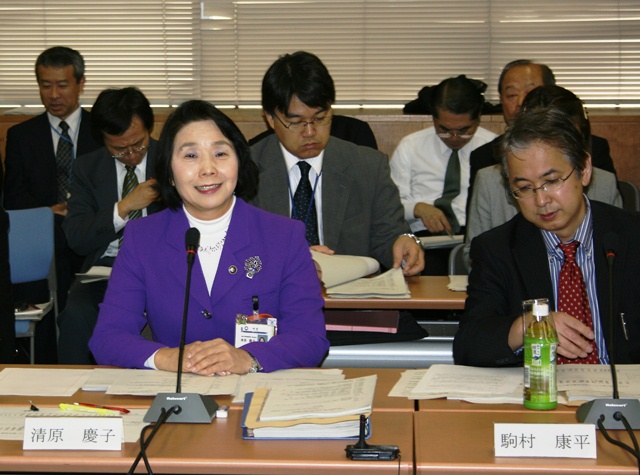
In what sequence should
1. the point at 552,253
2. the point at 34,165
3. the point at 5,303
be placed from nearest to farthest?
the point at 552,253, the point at 5,303, the point at 34,165

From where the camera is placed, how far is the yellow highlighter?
6.88 feet

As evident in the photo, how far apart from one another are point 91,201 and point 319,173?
1237 mm

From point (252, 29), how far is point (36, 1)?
5.01 feet

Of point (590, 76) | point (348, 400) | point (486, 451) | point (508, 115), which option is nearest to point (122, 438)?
point (348, 400)

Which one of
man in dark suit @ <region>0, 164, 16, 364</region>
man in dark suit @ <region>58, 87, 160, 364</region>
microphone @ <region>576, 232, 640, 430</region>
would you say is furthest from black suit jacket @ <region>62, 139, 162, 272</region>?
microphone @ <region>576, 232, 640, 430</region>

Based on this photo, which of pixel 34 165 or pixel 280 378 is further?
pixel 34 165

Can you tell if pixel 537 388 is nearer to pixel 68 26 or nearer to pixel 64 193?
pixel 64 193

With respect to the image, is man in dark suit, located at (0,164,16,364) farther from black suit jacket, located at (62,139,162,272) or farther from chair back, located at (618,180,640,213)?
chair back, located at (618,180,640,213)

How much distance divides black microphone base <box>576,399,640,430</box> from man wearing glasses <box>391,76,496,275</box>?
9.76ft

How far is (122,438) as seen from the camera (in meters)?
1.96

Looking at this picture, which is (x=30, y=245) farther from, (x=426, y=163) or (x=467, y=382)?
(x=467, y=382)

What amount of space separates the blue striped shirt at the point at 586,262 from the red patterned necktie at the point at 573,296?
0.04 ft

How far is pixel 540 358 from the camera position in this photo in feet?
7.07

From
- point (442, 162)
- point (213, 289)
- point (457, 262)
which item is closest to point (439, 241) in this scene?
point (457, 262)
